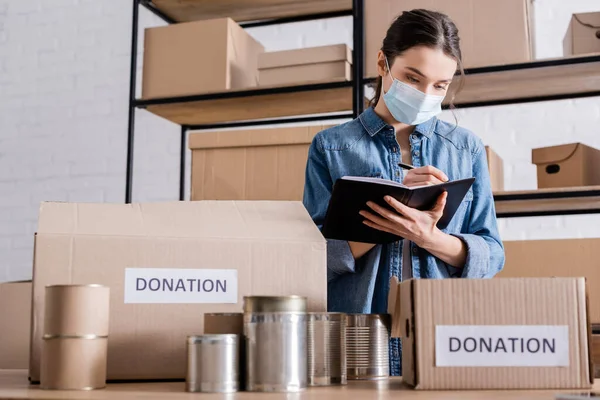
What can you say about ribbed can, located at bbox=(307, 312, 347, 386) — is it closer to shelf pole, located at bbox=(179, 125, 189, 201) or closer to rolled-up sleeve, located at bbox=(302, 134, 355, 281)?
rolled-up sleeve, located at bbox=(302, 134, 355, 281)

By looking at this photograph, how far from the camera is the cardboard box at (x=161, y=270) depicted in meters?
0.92

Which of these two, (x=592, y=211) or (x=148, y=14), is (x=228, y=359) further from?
(x=148, y=14)

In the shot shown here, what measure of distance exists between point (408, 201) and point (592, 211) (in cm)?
149

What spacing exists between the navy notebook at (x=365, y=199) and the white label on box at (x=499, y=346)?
0.98ft

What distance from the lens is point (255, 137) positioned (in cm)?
230

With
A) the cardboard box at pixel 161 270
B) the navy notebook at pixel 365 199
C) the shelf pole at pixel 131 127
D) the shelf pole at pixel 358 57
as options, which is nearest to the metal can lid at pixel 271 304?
the cardboard box at pixel 161 270

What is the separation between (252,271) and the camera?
95 centimetres

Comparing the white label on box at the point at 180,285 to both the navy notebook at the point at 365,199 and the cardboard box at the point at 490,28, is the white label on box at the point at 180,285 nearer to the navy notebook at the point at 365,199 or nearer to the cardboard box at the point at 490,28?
the navy notebook at the point at 365,199

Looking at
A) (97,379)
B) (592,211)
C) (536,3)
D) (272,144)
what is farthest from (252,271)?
(536,3)

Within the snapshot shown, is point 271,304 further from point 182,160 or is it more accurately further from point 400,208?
point 182,160

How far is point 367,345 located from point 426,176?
38 centimetres

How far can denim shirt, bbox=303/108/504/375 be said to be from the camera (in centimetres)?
136

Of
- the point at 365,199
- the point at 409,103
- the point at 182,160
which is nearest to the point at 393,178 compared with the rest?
the point at 409,103

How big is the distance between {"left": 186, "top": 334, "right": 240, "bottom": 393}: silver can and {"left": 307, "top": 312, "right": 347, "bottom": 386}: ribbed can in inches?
4.0
